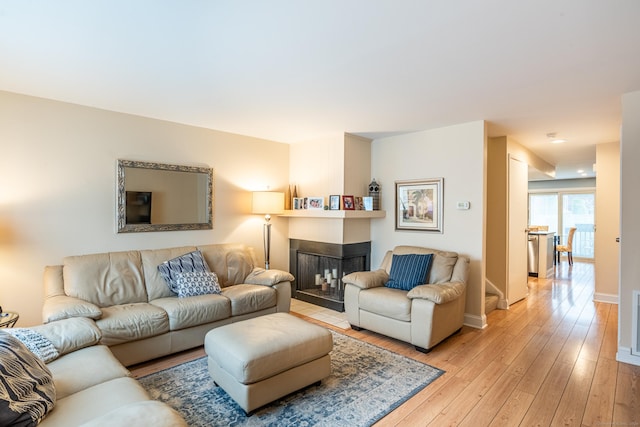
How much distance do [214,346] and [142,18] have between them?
2.11 m

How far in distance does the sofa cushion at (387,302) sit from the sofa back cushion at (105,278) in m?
2.28

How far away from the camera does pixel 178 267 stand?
3.43 m

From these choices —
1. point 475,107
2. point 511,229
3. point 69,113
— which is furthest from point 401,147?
point 69,113

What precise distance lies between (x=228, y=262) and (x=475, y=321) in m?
3.00

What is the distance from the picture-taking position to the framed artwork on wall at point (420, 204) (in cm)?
408

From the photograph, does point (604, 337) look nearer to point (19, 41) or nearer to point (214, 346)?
point (214, 346)

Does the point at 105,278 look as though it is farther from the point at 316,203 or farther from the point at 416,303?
the point at 416,303

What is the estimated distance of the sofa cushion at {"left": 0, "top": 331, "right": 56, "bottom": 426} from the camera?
4.20 ft

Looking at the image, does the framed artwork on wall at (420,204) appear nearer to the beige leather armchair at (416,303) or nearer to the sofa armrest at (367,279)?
the beige leather armchair at (416,303)

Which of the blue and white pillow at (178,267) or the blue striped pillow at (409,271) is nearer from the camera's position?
the blue and white pillow at (178,267)

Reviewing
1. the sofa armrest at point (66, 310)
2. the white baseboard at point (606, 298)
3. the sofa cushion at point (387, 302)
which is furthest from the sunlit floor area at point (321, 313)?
the white baseboard at point (606, 298)

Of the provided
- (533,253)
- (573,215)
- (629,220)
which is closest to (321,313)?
(629,220)

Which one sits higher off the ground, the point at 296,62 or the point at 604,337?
the point at 296,62

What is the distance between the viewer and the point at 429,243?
4.16 m
